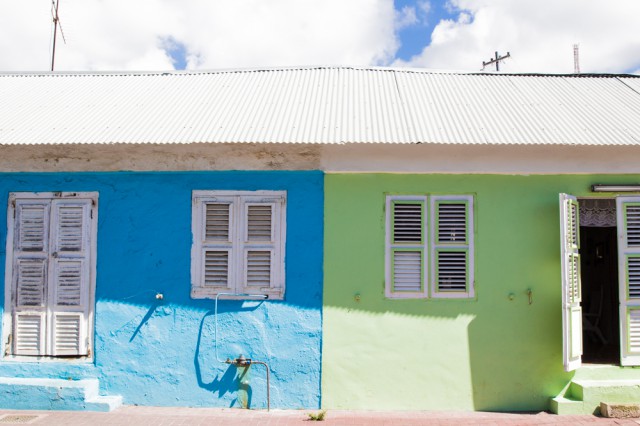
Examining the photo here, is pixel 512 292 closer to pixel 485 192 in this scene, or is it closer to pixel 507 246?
pixel 507 246

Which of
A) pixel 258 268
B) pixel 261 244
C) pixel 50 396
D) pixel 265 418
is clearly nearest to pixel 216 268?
pixel 258 268

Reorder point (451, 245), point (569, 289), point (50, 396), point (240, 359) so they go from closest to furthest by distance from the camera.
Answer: point (569, 289)
point (50, 396)
point (240, 359)
point (451, 245)

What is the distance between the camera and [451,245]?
6582mm

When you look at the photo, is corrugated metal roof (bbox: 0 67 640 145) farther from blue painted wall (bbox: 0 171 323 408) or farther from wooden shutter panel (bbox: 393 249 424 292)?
wooden shutter panel (bbox: 393 249 424 292)

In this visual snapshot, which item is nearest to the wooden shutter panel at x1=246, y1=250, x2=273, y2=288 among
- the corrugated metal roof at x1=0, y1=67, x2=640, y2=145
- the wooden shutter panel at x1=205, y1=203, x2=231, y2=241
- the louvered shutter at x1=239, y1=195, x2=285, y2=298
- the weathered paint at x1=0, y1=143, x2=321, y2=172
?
the louvered shutter at x1=239, y1=195, x2=285, y2=298

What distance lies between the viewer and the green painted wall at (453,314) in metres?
6.45

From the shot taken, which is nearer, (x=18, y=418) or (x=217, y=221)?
(x=18, y=418)

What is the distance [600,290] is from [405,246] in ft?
15.8

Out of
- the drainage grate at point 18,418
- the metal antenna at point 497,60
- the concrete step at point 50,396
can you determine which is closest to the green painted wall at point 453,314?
the concrete step at point 50,396

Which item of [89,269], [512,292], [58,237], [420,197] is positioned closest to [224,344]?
[89,269]

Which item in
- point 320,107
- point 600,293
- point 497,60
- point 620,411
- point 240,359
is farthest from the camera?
point 497,60

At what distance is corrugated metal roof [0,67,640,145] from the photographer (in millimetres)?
6516

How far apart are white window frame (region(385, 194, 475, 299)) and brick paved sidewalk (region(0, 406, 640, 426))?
1325mm

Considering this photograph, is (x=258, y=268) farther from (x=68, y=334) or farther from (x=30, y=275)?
(x=30, y=275)
